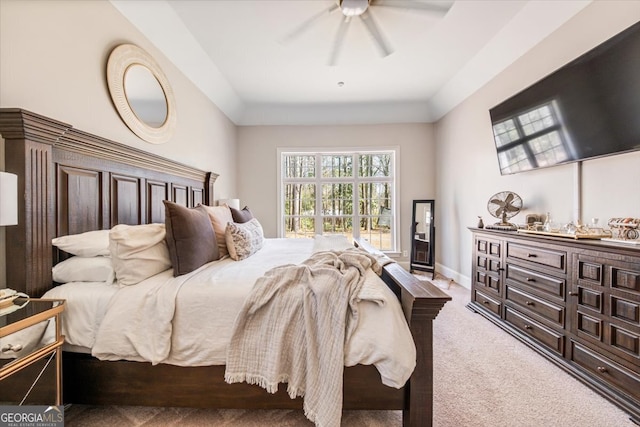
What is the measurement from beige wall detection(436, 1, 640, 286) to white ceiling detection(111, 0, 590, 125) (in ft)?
0.58

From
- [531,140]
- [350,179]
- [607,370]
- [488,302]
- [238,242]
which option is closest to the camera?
[607,370]

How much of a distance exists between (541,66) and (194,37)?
337cm

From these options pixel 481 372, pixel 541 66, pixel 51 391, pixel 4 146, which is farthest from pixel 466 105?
pixel 51 391

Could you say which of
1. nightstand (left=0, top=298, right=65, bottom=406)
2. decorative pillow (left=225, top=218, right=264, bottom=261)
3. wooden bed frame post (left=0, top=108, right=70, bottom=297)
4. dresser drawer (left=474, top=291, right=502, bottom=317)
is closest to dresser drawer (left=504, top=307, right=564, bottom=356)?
dresser drawer (left=474, top=291, right=502, bottom=317)

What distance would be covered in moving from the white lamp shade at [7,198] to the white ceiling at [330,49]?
1.80m

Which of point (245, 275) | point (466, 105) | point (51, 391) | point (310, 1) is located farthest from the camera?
point (466, 105)

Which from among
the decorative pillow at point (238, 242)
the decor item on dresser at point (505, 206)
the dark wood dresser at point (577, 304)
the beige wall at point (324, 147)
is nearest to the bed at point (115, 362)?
the decorative pillow at point (238, 242)

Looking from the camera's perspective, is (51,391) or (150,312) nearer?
(51,391)

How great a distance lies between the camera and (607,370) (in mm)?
1621

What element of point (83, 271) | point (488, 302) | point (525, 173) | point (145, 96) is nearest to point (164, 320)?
point (83, 271)

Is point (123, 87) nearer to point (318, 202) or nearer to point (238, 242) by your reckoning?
point (238, 242)

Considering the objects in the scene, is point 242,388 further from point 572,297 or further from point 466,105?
point 466,105

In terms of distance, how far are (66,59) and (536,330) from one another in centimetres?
385

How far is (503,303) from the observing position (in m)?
2.53
